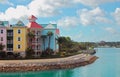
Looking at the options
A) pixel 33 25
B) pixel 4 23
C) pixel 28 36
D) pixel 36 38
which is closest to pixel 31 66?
pixel 28 36

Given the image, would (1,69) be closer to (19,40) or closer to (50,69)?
(50,69)

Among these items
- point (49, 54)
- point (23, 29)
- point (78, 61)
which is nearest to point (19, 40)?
point (23, 29)

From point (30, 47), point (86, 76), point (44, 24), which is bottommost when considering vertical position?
point (86, 76)

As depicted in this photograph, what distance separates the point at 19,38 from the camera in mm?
71625

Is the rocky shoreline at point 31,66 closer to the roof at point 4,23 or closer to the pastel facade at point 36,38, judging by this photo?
the pastel facade at point 36,38

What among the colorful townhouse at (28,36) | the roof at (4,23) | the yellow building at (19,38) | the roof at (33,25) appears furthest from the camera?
the roof at (33,25)

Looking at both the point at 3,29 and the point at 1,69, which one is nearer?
the point at 1,69

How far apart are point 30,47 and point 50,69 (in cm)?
1883

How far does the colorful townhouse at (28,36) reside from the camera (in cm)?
7144

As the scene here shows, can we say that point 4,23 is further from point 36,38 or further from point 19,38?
point 36,38

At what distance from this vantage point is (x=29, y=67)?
54969mm

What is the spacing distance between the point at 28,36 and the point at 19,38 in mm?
2499

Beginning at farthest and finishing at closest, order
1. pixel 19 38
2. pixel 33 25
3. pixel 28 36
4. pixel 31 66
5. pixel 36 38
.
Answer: pixel 33 25
pixel 36 38
pixel 28 36
pixel 19 38
pixel 31 66

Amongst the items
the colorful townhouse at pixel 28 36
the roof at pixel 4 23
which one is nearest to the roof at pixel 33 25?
the colorful townhouse at pixel 28 36
